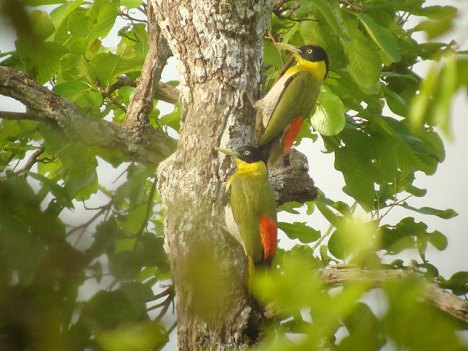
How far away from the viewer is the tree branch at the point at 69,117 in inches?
102

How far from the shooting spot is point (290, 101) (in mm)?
3184

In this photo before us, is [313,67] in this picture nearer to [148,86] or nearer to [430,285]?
[148,86]

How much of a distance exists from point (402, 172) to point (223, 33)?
1.08 meters

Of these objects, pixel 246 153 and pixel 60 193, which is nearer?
pixel 60 193

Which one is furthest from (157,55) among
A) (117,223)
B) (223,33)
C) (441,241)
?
(117,223)

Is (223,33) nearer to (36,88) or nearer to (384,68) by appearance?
(36,88)

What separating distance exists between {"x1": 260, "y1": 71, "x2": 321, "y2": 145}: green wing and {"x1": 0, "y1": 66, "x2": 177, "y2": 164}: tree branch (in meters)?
0.39

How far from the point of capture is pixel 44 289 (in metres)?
0.75

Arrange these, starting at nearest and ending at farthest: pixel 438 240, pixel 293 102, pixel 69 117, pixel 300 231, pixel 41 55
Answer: pixel 41 55
pixel 69 117
pixel 438 240
pixel 293 102
pixel 300 231

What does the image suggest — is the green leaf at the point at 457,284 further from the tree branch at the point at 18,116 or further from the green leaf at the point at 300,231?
the tree branch at the point at 18,116

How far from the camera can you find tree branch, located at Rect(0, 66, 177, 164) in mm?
2598

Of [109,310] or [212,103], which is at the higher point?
[212,103]

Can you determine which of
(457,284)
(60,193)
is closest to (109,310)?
(60,193)

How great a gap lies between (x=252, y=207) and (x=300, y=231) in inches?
25.3
